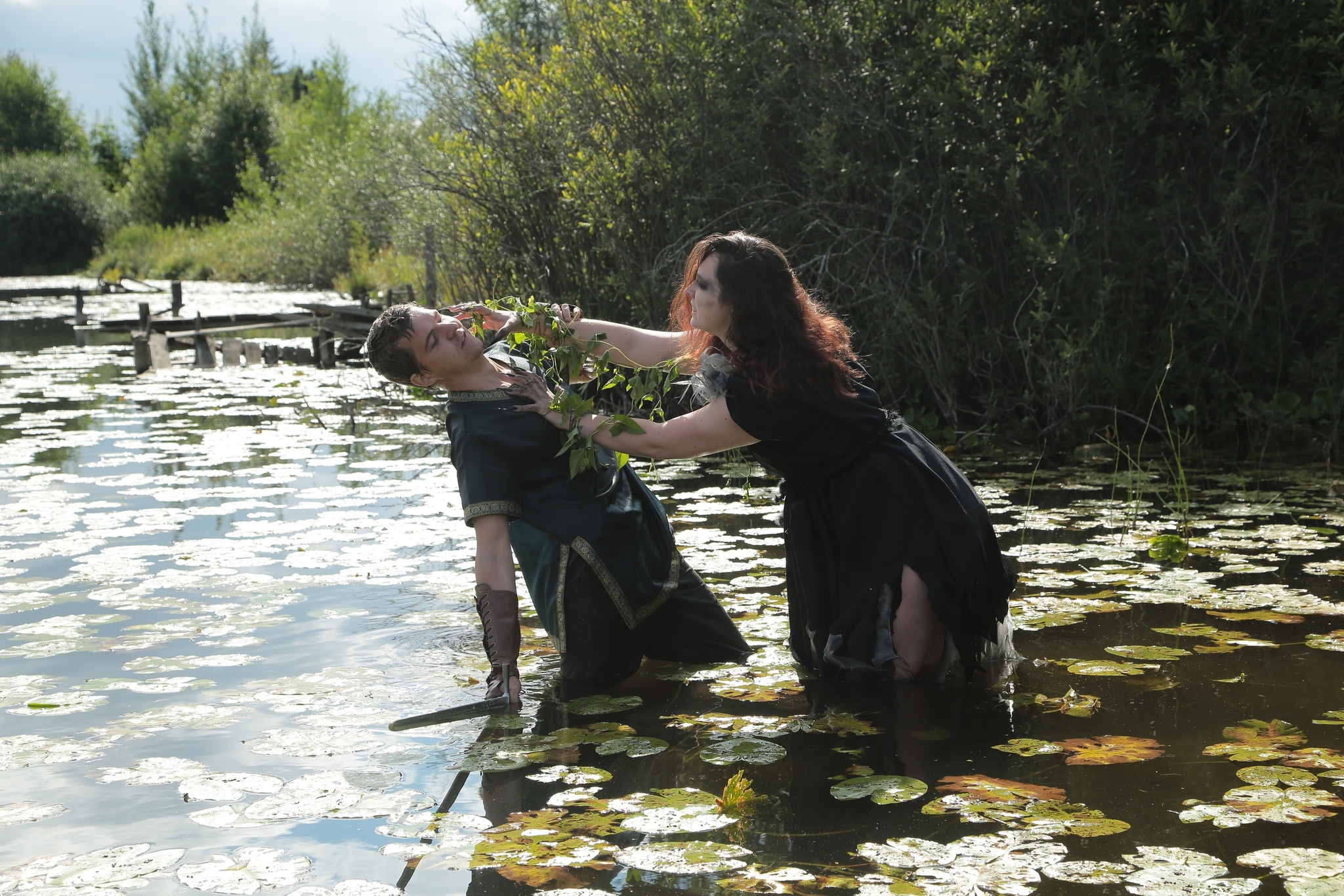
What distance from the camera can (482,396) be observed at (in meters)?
3.65

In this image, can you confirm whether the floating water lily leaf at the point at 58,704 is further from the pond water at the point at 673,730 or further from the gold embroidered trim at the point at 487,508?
the gold embroidered trim at the point at 487,508

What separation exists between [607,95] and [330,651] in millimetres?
5999

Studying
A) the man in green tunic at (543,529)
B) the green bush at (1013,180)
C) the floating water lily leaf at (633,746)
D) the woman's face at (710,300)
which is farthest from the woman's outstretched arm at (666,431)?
the green bush at (1013,180)

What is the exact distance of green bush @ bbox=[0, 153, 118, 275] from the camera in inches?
1711

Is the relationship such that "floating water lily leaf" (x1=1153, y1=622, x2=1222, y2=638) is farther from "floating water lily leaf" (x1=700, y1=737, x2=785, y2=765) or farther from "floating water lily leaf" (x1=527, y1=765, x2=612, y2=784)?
"floating water lily leaf" (x1=527, y1=765, x2=612, y2=784)

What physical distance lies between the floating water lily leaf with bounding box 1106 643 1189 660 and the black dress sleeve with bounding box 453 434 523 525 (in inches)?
81.9

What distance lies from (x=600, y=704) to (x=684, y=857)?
116 centimetres

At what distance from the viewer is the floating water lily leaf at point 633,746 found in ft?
11.0

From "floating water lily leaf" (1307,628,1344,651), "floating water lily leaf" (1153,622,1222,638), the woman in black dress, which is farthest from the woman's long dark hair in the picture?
"floating water lily leaf" (1307,628,1344,651)

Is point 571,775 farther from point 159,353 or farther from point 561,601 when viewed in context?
point 159,353

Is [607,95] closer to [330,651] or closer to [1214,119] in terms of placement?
[1214,119]

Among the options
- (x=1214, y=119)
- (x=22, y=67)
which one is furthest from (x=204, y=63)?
(x=1214, y=119)

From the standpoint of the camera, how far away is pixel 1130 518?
5.88 m

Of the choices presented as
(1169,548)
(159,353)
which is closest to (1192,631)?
(1169,548)
